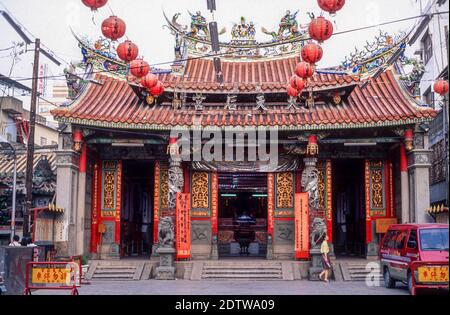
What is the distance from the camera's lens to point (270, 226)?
729 inches

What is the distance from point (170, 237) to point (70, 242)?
3.12 m

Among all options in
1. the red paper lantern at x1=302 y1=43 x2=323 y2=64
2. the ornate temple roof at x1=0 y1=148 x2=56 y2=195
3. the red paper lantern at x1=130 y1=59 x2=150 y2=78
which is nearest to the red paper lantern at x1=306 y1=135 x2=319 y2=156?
the red paper lantern at x1=302 y1=43 x2=323 y2=64

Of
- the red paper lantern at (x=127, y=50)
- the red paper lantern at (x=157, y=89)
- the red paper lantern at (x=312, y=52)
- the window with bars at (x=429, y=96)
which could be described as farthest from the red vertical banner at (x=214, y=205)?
the window with bars at (x=429, y=96)

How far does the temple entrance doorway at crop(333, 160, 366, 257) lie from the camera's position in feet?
69.9

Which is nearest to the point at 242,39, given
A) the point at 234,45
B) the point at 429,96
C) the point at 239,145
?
the point at 234,45

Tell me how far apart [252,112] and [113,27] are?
6.95 meters

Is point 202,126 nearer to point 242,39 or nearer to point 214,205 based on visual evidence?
point 214,205

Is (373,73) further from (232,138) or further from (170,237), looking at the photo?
(170,237)

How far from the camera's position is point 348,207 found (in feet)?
73.9

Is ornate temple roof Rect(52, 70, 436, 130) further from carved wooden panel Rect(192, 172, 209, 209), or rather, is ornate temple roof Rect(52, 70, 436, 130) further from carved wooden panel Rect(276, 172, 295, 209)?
carved wooden panel Rect(276, 172, 295, 209)

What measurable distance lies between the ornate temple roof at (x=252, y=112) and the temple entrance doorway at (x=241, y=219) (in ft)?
16.7
